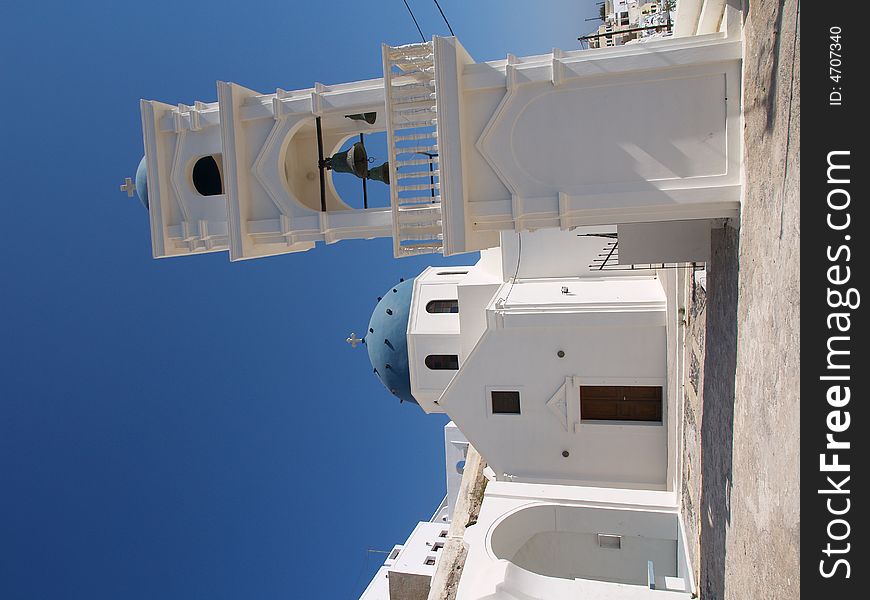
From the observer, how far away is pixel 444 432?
107 feet

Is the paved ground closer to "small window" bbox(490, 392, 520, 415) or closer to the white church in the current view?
the white church

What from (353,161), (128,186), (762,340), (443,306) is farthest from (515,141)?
(443,306)

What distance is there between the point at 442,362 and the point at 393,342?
5.25 feet

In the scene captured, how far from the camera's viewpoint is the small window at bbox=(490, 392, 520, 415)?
15.7 metres

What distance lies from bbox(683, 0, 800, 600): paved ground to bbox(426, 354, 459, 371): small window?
8.77m

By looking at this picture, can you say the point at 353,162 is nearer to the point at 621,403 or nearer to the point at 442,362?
the point at 442,362

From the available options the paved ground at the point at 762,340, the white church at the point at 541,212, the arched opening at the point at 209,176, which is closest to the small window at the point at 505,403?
the white church at the point at 541,212

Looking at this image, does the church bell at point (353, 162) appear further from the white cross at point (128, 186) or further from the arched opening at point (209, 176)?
the white cross at point (128, 186)

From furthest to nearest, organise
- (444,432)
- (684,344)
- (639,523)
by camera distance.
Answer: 1. (444,432)
2. (639,523)
3. (684,344)

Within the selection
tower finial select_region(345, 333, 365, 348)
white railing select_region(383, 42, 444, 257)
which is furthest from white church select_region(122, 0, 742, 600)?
tower finial select_region(345, 333, 365, 348)

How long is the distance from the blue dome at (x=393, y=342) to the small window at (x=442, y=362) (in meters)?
0.78
